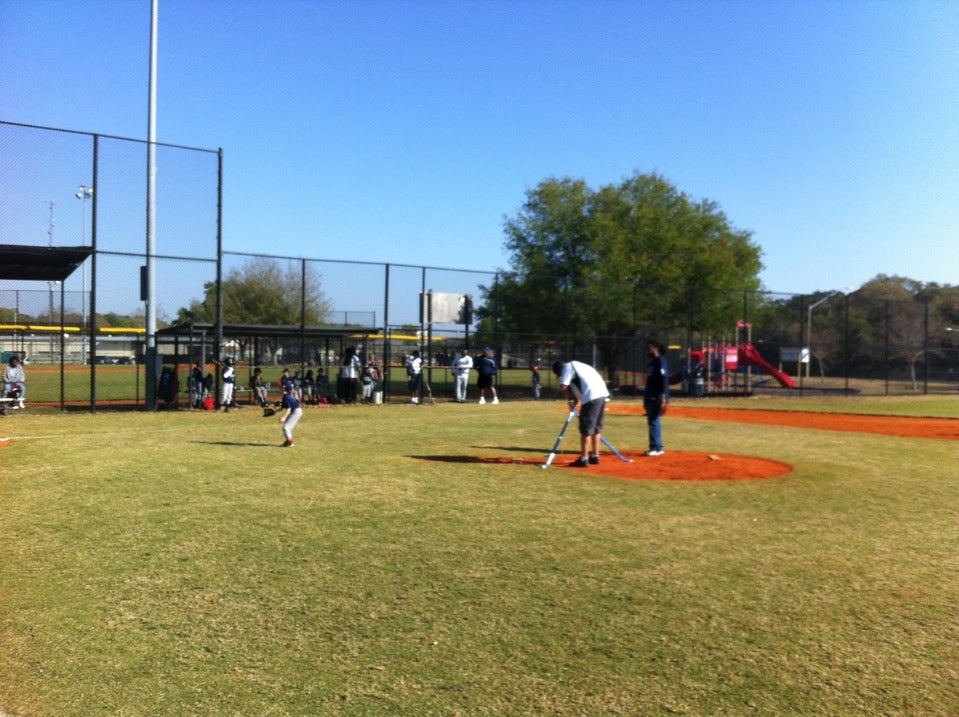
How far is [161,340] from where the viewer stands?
920 inches

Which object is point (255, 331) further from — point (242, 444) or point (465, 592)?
point (465, 592)

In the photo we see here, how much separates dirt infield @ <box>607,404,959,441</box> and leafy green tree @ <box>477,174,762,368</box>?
892 centimetres

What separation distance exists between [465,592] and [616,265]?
32.1 meters

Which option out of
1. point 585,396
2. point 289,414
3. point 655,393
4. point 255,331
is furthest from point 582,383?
point 255,331

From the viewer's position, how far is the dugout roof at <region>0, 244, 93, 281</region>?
17.2 metres

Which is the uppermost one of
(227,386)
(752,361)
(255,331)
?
(255,331)

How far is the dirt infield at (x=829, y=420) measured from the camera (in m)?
18.8

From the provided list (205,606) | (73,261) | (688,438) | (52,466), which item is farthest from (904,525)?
(73,261)

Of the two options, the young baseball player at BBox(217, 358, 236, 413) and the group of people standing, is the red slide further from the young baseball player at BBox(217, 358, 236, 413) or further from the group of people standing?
the young baseball player at BBox(217, 358, 236, 413)

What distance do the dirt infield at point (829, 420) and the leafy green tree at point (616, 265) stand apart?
892 cm

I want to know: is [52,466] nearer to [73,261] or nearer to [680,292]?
[73,261]

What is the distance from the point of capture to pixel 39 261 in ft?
60.5

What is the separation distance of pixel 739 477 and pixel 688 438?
5353 mm

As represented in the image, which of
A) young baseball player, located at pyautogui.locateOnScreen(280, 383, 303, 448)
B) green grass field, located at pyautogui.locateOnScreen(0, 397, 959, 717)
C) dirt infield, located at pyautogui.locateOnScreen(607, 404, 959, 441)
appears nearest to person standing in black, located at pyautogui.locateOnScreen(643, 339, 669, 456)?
green grass field, located at pyautogui.locateOnScreen(0, 397, 959, 717)
